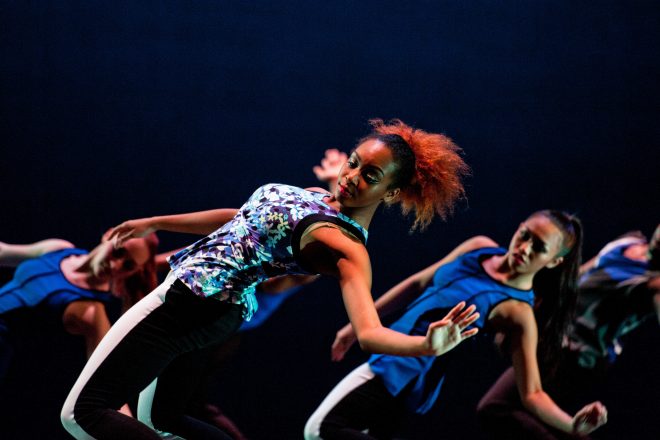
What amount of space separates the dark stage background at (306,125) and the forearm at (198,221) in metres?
1.55

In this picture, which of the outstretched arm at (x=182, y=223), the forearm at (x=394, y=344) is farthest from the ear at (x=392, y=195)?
the forearm at (x=394, y=344)

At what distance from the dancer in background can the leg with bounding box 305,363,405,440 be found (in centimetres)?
72

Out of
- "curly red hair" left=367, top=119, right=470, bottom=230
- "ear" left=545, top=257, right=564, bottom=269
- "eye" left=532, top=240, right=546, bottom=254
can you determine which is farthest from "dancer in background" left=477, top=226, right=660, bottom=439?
"curly red hair" left=367, top=119, right=470, bottom=230

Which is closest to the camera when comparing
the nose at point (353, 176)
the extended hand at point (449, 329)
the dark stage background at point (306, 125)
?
the extended hand at point (449, 329)

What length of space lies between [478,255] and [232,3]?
1.91 metres

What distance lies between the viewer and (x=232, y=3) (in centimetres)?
413

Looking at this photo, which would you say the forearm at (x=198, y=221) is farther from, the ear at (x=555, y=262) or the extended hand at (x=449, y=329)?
the ear at (x=555, y=262)

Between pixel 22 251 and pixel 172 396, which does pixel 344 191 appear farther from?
pixel 22 251

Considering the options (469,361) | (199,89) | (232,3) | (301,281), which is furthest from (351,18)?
(469,361)

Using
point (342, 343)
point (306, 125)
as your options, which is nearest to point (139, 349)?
point (342, 343)

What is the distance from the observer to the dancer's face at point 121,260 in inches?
131

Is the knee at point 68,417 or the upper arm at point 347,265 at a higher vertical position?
the upper arm at point 347,265

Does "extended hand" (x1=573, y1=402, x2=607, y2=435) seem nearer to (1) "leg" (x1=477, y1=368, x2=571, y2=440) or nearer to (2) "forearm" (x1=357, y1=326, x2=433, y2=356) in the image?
(1) "leg" (x1=477, y1=368, x2=571, y2=440)

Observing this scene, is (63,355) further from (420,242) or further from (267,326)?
(420,242)
